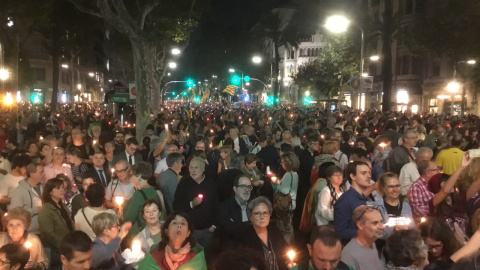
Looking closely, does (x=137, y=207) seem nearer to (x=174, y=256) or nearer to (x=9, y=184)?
(x=174, y=256)

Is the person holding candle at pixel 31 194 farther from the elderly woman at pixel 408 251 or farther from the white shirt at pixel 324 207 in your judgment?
the elderly woman at pixel 408 251

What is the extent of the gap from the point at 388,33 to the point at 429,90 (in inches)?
917

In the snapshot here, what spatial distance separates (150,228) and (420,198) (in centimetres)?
327

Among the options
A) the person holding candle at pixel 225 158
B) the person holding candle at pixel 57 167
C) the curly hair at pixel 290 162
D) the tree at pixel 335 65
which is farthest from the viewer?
the tree at pixel 335 65

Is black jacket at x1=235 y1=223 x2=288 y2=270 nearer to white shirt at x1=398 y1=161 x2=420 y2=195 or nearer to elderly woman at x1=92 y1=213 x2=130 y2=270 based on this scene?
elderly woman at x1=92 y1=213 x2=130 y2=270

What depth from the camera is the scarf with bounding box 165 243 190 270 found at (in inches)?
193

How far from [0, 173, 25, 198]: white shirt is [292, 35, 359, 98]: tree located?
158 ft

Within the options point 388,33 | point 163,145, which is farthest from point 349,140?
point 388,33

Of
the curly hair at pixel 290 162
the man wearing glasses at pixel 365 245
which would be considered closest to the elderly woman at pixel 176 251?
the man wearing glasses at pixel 365 245

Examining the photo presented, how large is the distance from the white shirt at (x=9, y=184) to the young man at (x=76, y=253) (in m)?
3.91

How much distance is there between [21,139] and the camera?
17.3 metres

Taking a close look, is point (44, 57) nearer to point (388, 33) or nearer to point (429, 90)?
point (429, 90)

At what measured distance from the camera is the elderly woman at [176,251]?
15.9 feet

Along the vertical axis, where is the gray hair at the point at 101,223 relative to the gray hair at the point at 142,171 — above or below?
below
